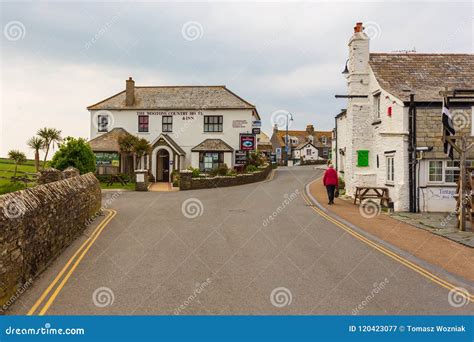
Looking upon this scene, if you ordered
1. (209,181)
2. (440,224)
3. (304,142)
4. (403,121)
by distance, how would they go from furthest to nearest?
(304,142), (209,181), (403,121), (440,224)

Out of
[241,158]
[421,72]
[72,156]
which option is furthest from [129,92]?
[421,72]

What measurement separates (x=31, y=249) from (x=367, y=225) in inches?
408

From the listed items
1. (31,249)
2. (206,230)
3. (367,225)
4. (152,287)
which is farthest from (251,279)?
(367,225)

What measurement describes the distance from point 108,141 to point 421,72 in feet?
83.7

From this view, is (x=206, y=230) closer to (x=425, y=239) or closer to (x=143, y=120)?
(x=425, y=239)

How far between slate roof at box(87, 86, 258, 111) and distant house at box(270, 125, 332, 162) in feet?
177

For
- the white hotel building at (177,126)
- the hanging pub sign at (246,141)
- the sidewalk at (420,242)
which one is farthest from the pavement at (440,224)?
the white hotel building at (177,126)

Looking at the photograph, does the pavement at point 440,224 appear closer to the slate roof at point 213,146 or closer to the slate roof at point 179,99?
the slate roof at point 213,146

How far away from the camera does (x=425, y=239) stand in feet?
40.0

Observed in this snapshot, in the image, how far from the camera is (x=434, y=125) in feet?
59.4

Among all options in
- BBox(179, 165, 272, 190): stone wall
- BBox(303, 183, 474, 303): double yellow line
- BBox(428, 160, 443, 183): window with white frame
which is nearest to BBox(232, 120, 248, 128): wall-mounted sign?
BBox(179, 165, 272, 190): stone wall

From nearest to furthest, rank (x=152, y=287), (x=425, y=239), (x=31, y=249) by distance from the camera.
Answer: (x=152, y=287) → (x=31, y=249) → (x=425, y=239)

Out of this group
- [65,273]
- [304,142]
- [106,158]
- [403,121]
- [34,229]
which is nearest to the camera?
[34,229]

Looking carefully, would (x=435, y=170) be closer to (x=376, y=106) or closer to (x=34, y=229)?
(x=376, y=106)
